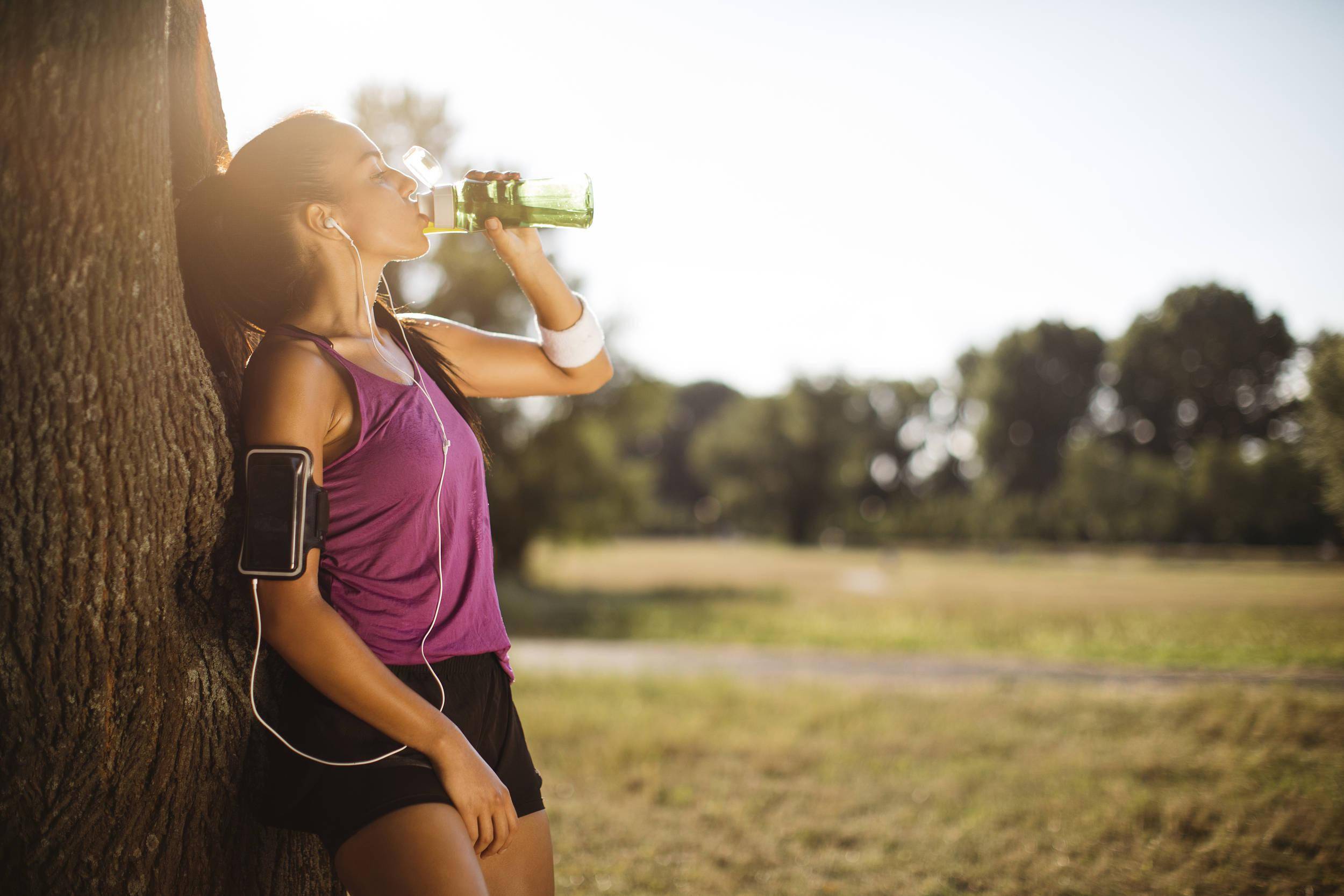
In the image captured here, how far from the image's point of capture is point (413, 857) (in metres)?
1.58

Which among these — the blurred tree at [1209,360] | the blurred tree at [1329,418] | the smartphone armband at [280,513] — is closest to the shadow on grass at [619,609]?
the blurred tree at [1329,418]

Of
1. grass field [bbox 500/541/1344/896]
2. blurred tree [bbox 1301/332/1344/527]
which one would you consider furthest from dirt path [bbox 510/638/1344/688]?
blurred tree [bbox 1301/332/1344/527]

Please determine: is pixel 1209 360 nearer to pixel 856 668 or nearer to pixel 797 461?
pixel 856 668

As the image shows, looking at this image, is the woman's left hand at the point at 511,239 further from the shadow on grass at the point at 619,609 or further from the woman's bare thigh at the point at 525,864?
the shadow on grass at the point at 619,609

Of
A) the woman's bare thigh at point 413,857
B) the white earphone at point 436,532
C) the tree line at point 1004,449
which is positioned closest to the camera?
the woman's bare thigh at point 413,857

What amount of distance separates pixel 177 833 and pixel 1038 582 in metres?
27.2

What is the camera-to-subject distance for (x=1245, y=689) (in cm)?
874

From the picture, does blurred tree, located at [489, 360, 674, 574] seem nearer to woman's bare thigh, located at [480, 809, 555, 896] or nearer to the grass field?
the grass field

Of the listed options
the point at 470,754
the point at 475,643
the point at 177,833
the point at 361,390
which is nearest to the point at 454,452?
the point at 361,390

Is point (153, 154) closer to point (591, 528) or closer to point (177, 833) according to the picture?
point (177, 833)

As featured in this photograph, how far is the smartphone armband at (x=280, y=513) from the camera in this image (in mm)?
1580

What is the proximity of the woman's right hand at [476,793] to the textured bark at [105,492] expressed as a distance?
589 mm

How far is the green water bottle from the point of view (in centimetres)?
203

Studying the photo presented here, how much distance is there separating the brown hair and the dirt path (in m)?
9.14
